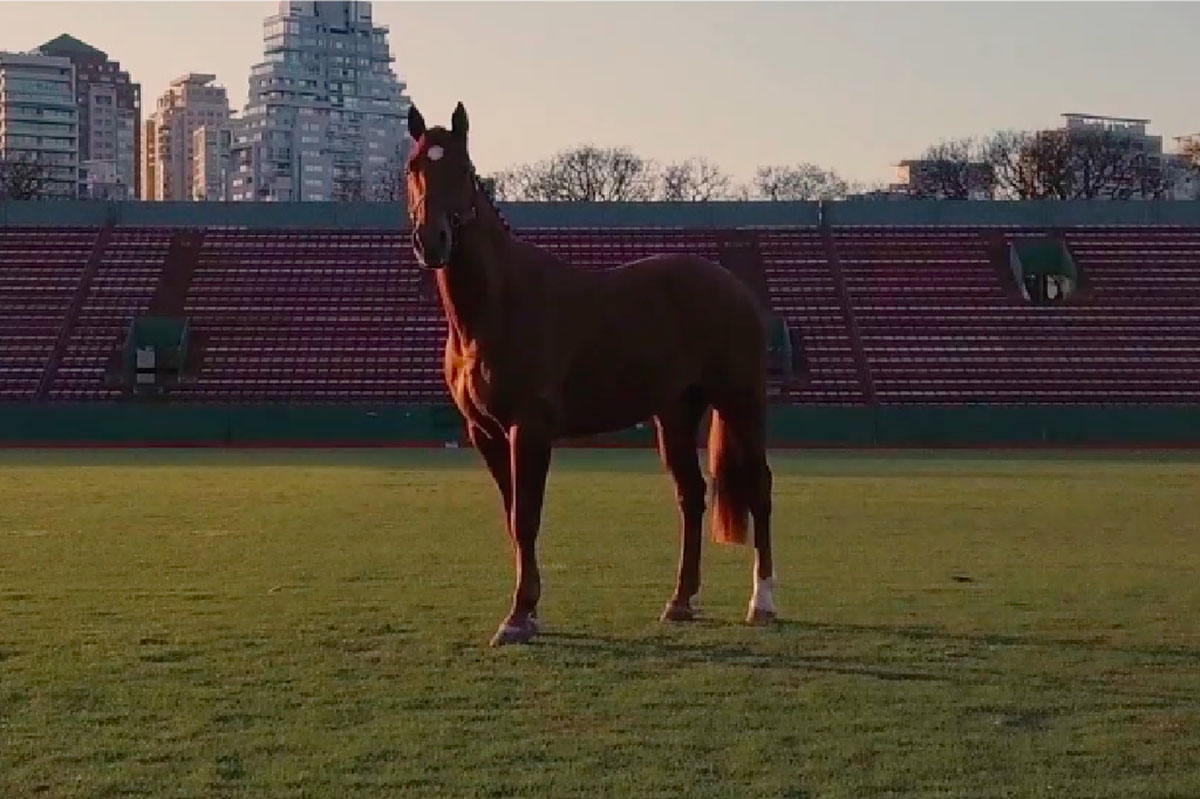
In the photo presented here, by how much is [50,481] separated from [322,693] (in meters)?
19.7

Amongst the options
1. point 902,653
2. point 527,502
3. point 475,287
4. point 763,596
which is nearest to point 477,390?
point 475,287

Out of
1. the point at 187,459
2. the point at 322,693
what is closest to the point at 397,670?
the point at 322,693

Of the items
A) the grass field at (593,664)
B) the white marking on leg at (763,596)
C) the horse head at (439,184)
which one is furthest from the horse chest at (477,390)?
the white marking on leg at (763,596)

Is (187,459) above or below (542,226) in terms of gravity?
below

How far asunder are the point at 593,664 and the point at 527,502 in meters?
1.31

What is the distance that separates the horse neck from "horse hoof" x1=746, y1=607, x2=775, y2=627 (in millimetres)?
2345

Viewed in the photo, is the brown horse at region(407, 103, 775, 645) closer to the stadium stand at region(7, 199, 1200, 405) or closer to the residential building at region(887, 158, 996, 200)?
the stadium stand at region(7, 199, 1200, 405)

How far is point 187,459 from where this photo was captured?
113 feet

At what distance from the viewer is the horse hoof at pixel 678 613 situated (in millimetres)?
10531

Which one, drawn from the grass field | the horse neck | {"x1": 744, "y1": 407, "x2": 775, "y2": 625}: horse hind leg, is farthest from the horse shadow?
the horse neck

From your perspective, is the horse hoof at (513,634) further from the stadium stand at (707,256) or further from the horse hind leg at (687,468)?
the stadium stand at (707,256)

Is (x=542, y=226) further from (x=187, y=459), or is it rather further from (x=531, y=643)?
(x=531, y=643)

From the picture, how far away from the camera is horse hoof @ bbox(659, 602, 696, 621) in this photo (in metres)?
10.5

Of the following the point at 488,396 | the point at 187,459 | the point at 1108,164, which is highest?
the point at 1108,164
